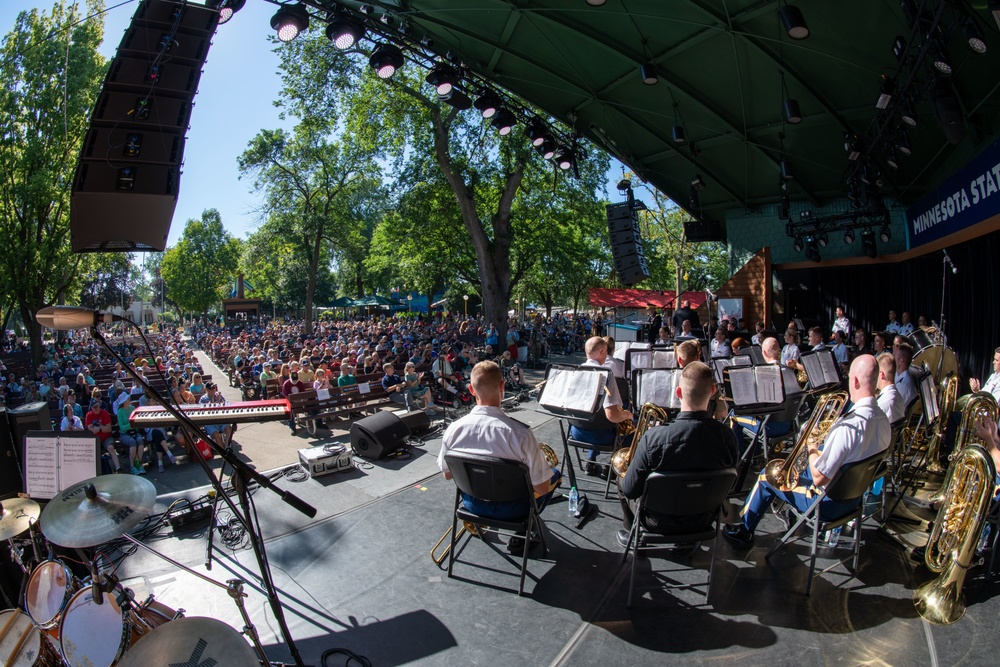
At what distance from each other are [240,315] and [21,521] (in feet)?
163

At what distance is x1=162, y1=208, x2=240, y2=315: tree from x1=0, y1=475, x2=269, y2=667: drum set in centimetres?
5258

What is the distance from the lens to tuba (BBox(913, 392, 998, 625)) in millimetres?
3107

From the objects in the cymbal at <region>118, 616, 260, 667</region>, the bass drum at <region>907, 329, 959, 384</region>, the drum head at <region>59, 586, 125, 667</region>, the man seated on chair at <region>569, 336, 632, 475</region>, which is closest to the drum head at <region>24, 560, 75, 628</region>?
the drum head at <region>59, 586, 125, 667</region>

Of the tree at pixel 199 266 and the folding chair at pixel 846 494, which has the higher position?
the tree at pixel 199 266

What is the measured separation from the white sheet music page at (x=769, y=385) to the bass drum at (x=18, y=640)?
18.3 feet

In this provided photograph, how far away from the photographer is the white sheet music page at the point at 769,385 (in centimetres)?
510

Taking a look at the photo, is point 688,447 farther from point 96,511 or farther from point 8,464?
point 8,464

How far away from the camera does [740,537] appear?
4121 millimetres

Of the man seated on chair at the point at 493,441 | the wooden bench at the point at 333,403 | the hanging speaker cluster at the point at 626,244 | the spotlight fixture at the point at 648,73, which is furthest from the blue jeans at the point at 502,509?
the hanging speaker cluster at the point at 626,244

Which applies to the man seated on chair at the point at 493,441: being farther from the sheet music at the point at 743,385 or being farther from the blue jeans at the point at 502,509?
the sheet music at the point at 743,385

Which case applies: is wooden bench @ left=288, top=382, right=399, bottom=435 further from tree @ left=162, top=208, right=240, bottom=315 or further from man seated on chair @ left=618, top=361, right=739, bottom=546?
tree @ left=162, top=208, right=240, bottom=315

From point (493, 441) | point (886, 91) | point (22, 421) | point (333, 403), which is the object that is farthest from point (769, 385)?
point (333, 403)

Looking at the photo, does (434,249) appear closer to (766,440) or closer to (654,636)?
(766,440)

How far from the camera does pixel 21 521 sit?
275 cm
